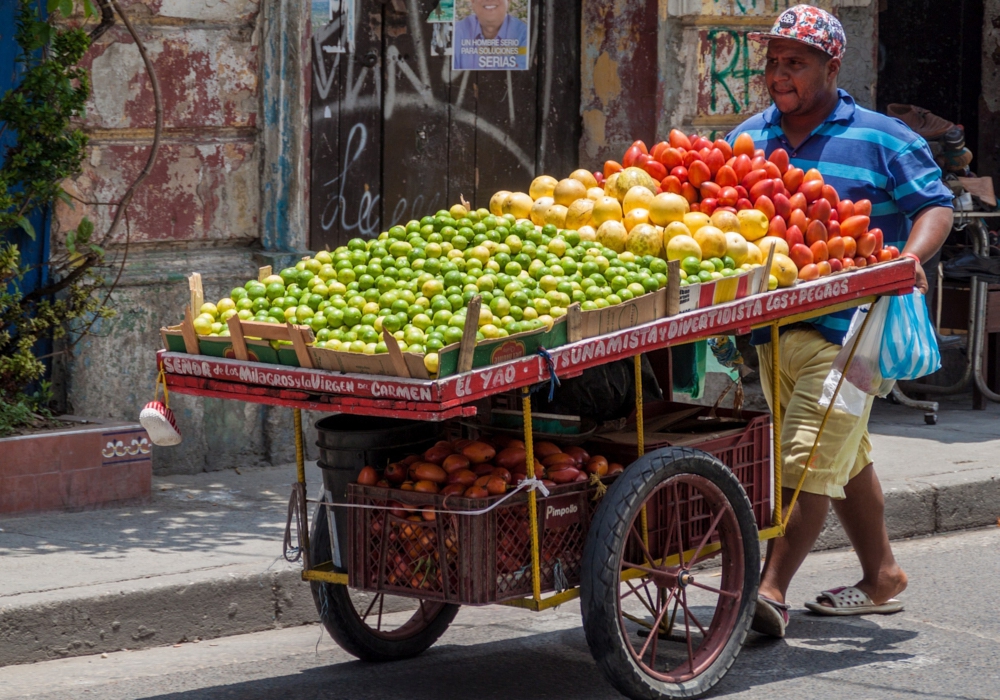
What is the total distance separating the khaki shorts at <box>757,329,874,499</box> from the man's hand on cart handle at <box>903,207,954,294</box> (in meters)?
0.38

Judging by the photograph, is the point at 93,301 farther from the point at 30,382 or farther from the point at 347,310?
the point at 347,310

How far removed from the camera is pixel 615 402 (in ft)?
14.4

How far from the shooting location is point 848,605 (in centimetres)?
503

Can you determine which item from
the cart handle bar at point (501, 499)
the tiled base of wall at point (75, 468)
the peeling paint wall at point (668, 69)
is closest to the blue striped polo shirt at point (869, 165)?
the cart handle bar at point (501, 499)

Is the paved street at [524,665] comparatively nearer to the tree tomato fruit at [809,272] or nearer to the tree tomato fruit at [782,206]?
the tree tomato fruit at [809,272]

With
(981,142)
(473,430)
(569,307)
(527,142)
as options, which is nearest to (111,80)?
Result: (527,142)

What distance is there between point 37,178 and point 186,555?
5.95ft

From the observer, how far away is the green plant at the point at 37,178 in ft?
19.8

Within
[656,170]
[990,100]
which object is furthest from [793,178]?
[990,100]

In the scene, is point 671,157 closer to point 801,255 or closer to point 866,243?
point 801,255

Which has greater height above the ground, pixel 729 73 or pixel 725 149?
pixel 729 73

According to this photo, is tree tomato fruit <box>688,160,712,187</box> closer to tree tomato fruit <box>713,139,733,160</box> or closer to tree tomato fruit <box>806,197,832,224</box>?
tree tomato fruit <box>713,139,733,160</box>

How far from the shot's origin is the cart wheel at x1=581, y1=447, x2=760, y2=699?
12.5 feet

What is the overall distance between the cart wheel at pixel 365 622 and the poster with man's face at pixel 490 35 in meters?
3.77
